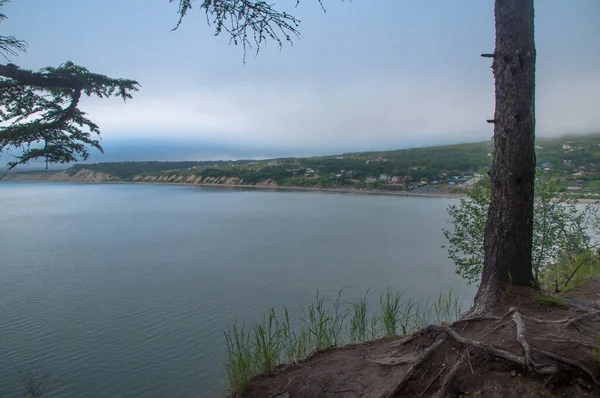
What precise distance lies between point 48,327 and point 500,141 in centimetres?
1017

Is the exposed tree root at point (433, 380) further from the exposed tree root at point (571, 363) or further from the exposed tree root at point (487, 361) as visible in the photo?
the exposed tree root at point (571, 363)

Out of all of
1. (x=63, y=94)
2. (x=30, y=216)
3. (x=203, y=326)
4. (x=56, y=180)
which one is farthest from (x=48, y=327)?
(x=56, y=180)

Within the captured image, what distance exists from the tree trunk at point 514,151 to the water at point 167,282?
15.4ft

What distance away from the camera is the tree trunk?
3680 millimetres

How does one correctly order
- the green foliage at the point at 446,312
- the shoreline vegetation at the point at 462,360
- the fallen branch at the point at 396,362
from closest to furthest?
1. the shoreline vegetation at the point at 462,360
2. the fallen branch at the point at 396,362
3. the green foliage at the point at 446,312

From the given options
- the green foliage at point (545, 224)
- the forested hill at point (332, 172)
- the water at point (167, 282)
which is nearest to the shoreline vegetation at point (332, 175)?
the forested hill at point (332, 172)

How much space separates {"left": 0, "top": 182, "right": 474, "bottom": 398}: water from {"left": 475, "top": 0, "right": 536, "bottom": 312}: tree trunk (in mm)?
4684

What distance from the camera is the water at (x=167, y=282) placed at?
7969mm

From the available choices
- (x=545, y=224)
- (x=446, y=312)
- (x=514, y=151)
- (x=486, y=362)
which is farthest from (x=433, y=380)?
(x=545, y=224)

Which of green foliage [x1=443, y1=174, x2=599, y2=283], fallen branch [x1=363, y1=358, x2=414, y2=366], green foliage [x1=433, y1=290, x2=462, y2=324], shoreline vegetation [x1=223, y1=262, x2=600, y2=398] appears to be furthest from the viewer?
green foliage [x1=443, y1=174, x2=599, y2=283]

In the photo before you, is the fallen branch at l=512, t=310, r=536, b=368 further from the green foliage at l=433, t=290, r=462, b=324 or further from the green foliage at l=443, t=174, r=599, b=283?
the green foliage at l=443, t=174, r=599, b=283

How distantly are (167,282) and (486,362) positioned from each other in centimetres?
1268

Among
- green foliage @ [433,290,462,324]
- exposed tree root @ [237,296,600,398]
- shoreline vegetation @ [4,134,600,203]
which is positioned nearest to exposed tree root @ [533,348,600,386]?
exposed tree root @ [237,296,600,398]

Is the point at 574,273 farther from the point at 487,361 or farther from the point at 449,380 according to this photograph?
the point at 449,380
